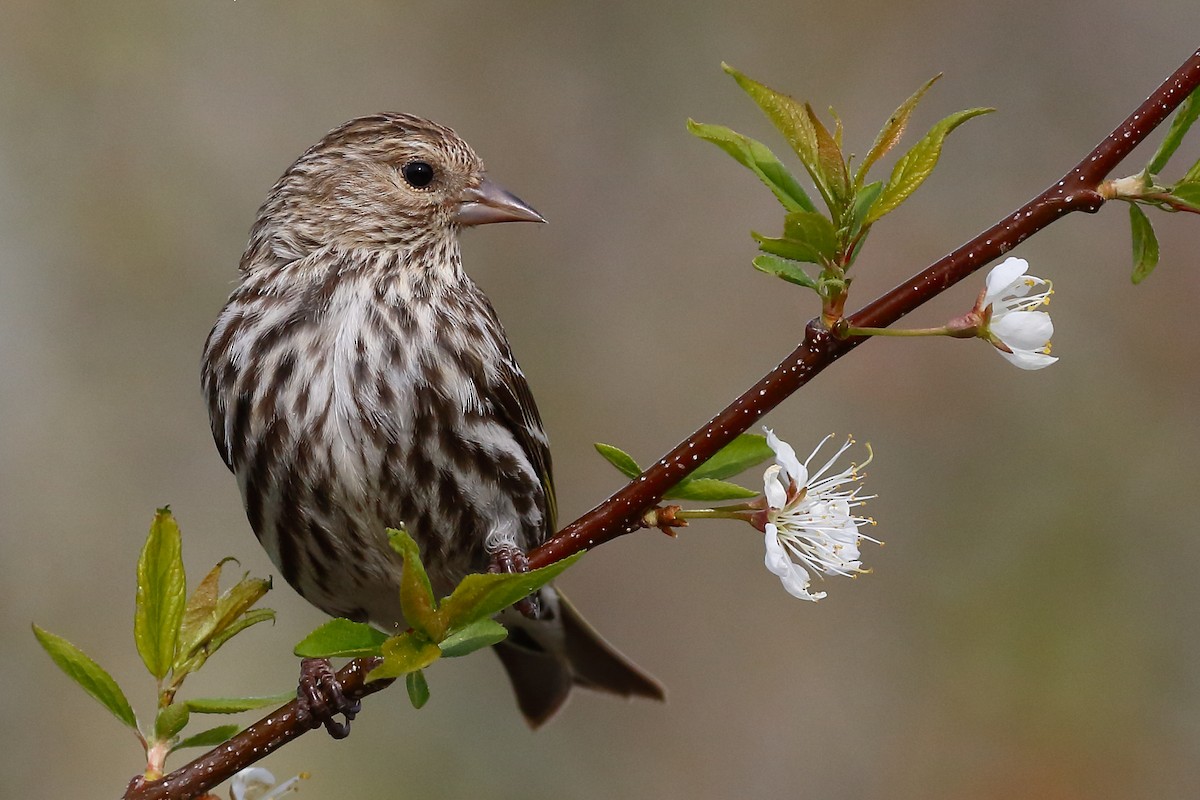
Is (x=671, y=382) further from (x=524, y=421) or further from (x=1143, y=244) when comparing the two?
(x=1143, y=244)

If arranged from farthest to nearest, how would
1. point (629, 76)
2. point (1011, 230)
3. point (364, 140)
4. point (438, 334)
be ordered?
point (629, 76), point (364, 140), point (438, 334), point (1011, 230)

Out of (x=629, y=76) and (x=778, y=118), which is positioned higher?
(x=629, y=76)

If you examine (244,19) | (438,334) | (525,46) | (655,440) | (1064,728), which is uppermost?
(244,19)

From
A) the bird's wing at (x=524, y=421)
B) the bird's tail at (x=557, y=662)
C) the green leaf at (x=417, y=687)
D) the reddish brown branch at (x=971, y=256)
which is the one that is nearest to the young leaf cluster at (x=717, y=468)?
the reddish brown branch at (x=971, y=256)

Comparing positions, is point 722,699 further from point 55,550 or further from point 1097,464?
point 55,550

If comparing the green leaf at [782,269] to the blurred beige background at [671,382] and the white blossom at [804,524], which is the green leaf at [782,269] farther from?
the blurred beige background at [671,382]

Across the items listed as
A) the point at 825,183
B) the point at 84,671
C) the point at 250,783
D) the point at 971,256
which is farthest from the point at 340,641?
the point at 971,256

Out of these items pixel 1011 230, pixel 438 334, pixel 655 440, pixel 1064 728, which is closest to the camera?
pixel 1011 230

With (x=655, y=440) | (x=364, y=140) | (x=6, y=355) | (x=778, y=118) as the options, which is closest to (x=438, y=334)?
(x=364, y=140)
